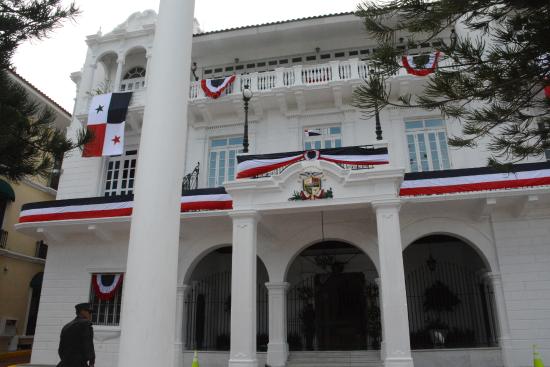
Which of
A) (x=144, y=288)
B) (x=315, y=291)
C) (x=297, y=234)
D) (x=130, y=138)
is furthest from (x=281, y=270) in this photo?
(x=144, y=288)

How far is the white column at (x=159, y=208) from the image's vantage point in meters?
2.99

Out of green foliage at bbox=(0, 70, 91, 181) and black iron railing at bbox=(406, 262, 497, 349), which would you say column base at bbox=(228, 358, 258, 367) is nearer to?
green foliage at bbox=(0, 70, 91, 181)

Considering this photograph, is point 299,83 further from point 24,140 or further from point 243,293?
point 24,140

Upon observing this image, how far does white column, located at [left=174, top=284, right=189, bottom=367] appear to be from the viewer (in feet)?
42.8

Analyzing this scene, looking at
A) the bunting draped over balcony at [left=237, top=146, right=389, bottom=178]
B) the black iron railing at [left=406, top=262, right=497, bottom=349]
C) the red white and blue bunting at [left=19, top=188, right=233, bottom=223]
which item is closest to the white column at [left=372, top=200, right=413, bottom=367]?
the bunting draped over balcony at [left=237, top=146, right=389, bottom=178]

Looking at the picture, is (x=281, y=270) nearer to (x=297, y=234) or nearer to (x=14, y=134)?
(x=297, y=234)

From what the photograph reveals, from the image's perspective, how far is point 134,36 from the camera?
17.4m

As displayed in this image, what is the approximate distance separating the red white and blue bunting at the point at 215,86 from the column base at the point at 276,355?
7943 millimetres

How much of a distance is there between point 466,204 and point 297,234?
15.3ft

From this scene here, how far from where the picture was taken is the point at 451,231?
1259cm

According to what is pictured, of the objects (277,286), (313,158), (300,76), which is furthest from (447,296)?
(300,76)

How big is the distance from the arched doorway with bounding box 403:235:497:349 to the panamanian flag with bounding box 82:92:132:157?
1048 centimetres

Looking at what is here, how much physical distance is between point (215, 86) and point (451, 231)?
8554 millimetres

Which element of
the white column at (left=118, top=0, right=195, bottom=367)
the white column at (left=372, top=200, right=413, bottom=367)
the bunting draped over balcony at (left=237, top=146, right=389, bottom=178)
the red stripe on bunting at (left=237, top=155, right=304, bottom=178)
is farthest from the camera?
the red stripe on bunting at (left=237, top=155, right=304, bottom=178)
